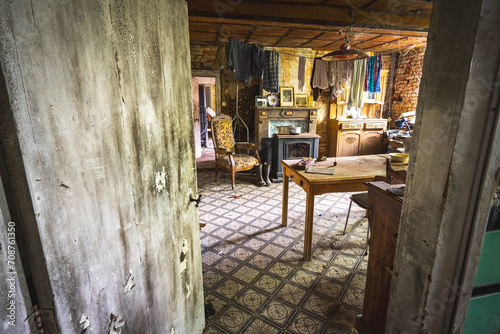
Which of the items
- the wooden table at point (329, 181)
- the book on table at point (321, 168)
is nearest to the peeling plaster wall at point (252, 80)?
the book on table at point (321, 168)

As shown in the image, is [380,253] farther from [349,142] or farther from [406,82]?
[406,82]

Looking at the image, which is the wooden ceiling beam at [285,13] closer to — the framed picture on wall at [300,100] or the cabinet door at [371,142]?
the framed picture on wall at [300,100]

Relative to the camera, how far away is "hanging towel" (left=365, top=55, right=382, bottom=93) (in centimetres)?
594

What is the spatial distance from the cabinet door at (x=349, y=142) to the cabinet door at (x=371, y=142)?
176 mm

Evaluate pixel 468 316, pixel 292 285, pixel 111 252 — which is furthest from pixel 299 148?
pixel 111 252

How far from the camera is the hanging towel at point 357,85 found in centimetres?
602

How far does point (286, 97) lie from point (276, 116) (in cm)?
59

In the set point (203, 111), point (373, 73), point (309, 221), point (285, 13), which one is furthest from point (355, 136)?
point (203, 111)

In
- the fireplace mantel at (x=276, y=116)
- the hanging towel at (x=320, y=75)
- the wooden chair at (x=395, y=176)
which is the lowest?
the wooden chair at (x=395, y=176)

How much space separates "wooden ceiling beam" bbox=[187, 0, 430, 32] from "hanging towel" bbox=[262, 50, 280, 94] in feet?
4.40

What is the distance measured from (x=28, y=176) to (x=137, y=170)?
39cm

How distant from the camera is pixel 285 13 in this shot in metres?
3.61

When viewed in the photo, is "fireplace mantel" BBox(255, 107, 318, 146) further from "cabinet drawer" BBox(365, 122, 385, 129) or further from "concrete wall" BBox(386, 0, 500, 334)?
"concrete wall" BBox(386, 0, 500, 334)

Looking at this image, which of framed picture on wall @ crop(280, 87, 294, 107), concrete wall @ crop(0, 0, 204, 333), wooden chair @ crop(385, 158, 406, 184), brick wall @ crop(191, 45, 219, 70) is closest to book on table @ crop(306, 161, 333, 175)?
wooden chair @ crop(385, 158, 406, 184)
